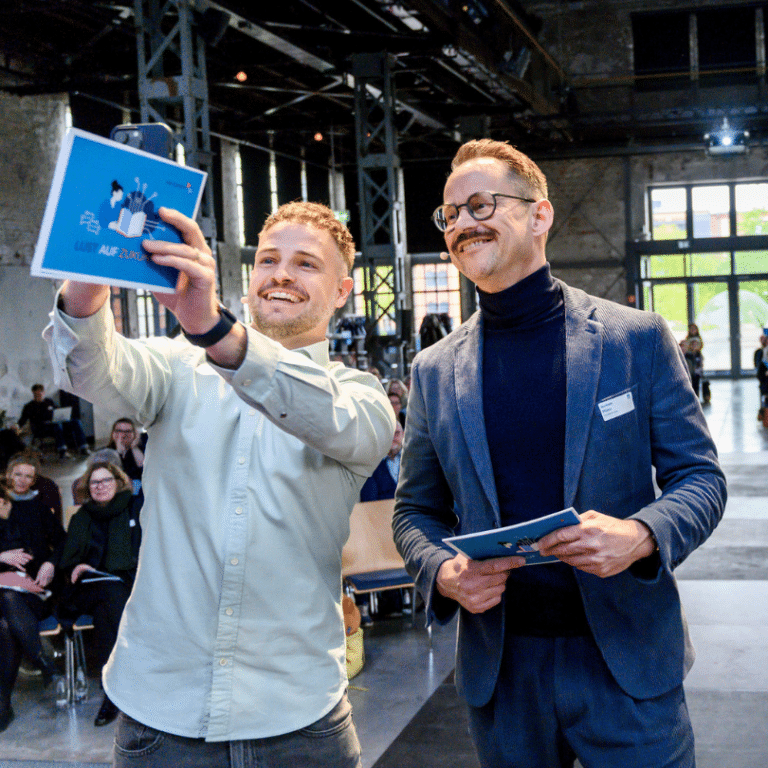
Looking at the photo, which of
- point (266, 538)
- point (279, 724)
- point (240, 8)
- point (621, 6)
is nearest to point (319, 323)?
point (266, 538)

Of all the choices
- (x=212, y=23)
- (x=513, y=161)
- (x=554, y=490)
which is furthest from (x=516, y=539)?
(x=212, y=23)

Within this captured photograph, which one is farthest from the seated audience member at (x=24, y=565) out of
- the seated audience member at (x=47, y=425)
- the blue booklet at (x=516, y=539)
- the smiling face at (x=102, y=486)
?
the seated audience member at (x=47, y=425)

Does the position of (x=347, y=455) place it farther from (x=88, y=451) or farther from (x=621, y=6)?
(x=621, y=6)

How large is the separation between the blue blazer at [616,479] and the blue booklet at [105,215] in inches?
34.1

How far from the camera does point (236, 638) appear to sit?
1689mm

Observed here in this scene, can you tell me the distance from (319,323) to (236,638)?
643 mm

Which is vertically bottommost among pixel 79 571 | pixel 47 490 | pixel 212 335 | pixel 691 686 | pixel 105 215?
pixel 691 686

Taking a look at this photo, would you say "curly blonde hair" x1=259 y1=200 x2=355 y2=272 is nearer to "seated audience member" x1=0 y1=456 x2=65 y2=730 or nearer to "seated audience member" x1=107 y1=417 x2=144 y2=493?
"seated audience member" x1=0 y1=456 x2=65 y2=730

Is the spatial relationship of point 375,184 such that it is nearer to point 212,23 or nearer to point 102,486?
point 212,23

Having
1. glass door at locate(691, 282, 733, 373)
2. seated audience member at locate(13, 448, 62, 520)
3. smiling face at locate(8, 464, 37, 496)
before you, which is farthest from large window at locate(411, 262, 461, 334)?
smiling face at locate(8, 464, 37, 496)

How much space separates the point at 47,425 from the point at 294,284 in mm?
15257

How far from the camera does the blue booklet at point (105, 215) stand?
127 centimetres

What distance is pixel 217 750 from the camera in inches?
65.5

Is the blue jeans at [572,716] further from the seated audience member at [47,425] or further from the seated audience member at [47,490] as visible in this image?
the seated audience member at [47,425]
